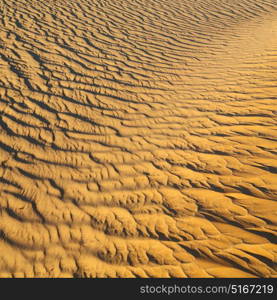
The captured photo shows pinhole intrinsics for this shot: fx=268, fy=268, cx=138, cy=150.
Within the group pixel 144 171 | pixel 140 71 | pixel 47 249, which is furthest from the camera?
pixel 140 71

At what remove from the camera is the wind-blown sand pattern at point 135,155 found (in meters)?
2.65

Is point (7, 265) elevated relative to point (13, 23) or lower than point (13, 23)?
lower

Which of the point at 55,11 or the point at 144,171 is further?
the point at 55,11

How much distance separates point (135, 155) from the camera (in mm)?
3826

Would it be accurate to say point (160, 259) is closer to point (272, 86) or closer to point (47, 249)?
point (47, 249)

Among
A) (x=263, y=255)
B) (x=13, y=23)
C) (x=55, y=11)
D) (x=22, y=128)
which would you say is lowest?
(x=263, y=255)

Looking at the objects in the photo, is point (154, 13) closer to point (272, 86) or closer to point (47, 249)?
point (272, 86)

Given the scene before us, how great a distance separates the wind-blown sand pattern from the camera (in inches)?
104

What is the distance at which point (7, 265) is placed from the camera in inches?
104

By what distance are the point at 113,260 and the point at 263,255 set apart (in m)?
1.40

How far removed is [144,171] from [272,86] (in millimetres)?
2950

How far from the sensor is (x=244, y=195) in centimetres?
299

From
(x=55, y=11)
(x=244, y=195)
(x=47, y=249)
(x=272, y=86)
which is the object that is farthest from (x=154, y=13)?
(x=47, y=249)

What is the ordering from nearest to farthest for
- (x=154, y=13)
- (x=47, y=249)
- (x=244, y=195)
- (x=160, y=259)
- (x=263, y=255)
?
(x=263, y=255)
(x=160, y=259)
(x=47, y=249)
(x=244, y=195)
(x=154, y=13)
